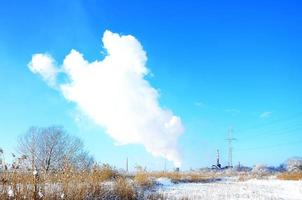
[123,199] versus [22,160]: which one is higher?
[22,160]

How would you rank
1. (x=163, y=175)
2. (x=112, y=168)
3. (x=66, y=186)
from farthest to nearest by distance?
(x=163, y=175)
(x=112, y=168)
(x=66, y=186)

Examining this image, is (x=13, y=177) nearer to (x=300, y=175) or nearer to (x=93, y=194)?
(x=93, y=194)

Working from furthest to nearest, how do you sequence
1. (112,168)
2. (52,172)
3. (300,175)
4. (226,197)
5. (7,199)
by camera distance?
(300,175), (112,168), (226,197), (52,172), (7,199)

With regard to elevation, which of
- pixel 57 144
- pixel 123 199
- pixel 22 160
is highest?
pixel 57 144

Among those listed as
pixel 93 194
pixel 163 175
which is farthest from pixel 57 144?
pixel 93 194

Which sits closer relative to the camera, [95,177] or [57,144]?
[95,177]

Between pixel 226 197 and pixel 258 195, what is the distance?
188 centimetres

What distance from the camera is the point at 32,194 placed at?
1030 centimetres

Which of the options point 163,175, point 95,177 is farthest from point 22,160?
point 163,175

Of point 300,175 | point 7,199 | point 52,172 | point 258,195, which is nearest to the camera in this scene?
point 7,199

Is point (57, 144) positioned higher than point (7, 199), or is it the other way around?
point (57, 144)

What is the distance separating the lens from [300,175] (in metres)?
32.8

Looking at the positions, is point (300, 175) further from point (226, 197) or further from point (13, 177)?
point (13, 177)

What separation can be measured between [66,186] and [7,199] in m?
1.92
